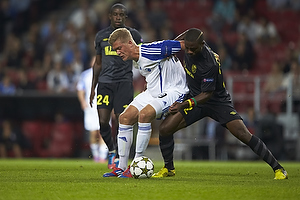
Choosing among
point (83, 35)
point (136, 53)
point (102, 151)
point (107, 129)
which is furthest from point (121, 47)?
point (83, 35)

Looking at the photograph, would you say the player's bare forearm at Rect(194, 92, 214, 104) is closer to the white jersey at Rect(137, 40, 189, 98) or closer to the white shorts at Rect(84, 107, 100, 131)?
the white jersey at Rect(137, 40, 189, 98)

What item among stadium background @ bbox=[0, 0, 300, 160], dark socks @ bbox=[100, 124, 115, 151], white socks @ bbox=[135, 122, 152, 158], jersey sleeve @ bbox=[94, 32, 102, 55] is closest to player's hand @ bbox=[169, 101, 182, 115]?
white socks @ bbox=[135, 122, 152, 158]

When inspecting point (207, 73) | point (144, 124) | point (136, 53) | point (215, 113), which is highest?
point (136, 53)

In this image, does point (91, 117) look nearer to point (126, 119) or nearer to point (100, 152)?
point (100, 152)

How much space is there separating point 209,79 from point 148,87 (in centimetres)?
89

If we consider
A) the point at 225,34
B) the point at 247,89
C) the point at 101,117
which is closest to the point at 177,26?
the point at 225,34

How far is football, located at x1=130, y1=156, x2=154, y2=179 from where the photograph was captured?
756 centimetres

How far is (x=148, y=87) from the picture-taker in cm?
798

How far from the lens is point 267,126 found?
14.9m

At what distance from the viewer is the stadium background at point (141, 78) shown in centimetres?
1573

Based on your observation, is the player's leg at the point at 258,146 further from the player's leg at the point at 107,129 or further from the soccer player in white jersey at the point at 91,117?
the soccer player in white jersey at the point at 91,117

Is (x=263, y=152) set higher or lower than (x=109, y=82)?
lower

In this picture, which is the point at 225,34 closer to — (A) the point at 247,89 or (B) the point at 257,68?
(B) the point at 257,68

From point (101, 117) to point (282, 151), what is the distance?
22.2 feet
